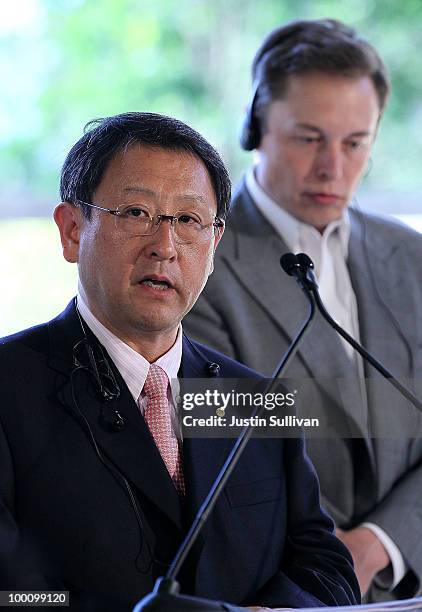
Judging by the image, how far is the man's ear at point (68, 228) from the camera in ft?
3.77

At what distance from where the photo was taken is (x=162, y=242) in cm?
108

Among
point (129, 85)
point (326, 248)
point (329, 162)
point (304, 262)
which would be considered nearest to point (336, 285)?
point (326, 248)

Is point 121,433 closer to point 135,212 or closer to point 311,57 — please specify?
point 135,212

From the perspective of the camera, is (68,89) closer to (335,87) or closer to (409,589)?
(335,87)

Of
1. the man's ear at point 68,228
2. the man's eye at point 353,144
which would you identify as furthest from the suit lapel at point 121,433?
the man's eye at point 353,144

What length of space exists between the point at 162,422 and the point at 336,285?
63 cm

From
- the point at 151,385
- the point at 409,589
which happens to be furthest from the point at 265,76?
the point at 409,589

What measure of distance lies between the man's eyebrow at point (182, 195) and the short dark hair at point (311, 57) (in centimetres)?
61

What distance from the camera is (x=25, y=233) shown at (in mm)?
3273

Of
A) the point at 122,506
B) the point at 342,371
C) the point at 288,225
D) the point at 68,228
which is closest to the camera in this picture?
the point at 122,506

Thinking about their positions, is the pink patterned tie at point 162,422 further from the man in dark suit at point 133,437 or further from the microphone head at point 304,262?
the microphone head at point 304,262

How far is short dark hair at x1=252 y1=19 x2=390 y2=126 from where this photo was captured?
1.64 m

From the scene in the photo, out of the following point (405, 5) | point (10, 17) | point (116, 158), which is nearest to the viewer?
point (116, 158)

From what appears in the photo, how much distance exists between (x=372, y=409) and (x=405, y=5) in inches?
86.0
